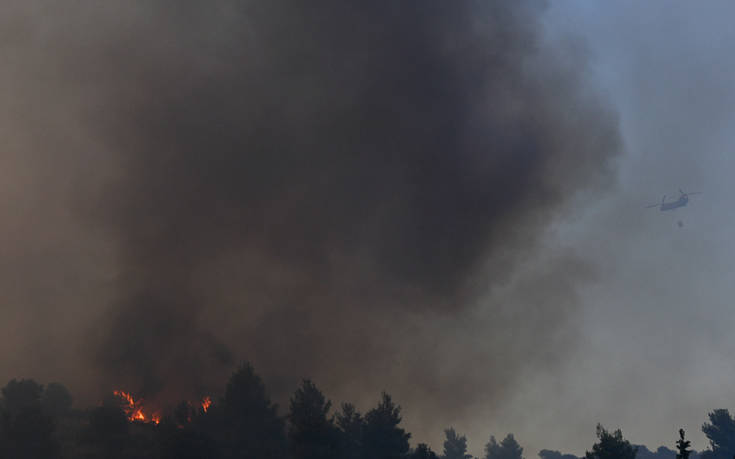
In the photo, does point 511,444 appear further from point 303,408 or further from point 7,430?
point 7,430

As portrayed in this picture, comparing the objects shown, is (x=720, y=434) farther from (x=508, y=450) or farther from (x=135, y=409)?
(x=135, y=409)

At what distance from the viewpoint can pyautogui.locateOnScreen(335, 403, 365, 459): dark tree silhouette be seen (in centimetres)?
5588

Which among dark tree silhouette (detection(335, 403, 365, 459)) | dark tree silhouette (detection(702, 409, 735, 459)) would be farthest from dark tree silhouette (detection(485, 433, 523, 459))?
dark tree silhouette (detection(335, 403, 365, 459))

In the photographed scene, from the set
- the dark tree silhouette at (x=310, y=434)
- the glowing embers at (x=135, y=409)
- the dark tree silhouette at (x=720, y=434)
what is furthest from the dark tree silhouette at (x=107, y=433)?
the dark tree silhouette at (x=720, y=434)

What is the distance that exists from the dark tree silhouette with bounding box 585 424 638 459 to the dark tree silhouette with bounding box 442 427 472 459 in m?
72.8

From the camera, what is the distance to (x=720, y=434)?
82.7 m

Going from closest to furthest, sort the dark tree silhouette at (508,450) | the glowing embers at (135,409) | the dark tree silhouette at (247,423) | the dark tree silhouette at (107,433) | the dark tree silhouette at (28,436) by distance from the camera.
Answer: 1. the dark tree silhouette at (28,436)
2. the dark tree silhouette at (107,433)
3. the dark tree silhouette at (247,423)
4. the glowing embers at (135,409)
5. the dark tree silhouette at (508,450)

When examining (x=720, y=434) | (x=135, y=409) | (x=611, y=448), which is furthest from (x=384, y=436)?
(x=720, y=434)

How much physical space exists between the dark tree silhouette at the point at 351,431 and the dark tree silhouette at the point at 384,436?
152 cm

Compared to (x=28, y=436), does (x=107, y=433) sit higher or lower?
higher

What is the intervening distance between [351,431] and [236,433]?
45.9ft

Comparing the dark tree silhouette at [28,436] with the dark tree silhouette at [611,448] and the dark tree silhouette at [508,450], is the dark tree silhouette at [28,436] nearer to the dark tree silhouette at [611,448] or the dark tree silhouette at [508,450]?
the dark tree silhouette at [611,448]

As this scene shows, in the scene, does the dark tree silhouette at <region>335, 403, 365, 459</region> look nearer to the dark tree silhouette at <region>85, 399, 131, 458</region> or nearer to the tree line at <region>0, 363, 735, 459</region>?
the tree line at <region>0, 363, 735, 459</region>

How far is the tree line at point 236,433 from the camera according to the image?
4747cm
